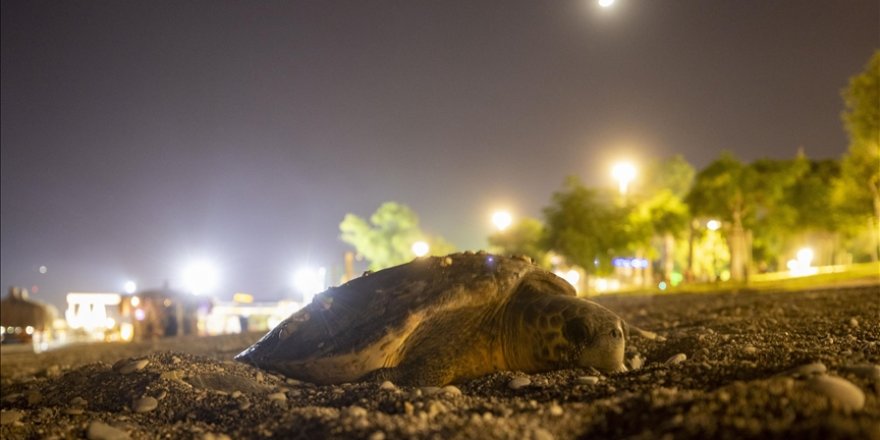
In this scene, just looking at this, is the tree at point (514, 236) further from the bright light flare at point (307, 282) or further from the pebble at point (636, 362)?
the pebble at point (636, 362)

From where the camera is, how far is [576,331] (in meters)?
4.99

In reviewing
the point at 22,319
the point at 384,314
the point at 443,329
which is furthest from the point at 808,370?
the point at 22,319

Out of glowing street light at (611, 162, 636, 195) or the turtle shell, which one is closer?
the turtle shell

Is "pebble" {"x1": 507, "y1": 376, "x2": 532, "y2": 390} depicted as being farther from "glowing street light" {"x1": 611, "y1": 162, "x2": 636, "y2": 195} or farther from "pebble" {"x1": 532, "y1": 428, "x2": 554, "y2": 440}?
"glowing street light" {"x1": 611, "y1": 162, "x2": 636, "y2": 195}

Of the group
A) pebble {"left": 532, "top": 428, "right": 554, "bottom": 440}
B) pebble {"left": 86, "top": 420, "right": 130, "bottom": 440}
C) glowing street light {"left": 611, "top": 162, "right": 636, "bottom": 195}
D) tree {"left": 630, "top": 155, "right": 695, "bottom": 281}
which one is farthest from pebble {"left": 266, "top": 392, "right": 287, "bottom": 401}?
glowing street light {"left": 611, "top": 162, "right": 636, "bottom": 195}

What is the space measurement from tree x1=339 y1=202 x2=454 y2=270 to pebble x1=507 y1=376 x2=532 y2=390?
51072 mm

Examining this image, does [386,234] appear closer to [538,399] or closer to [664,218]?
[664,218]

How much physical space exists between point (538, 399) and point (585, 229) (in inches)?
1062

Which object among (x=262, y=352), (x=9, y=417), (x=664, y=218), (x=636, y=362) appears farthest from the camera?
(x=664, y=218)

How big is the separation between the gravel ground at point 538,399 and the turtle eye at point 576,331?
28 cm

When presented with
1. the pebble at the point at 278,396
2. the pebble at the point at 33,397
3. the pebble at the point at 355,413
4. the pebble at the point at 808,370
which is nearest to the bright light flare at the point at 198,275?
the pebble at the point at 33,397

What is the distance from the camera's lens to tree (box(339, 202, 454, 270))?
55.7 metres

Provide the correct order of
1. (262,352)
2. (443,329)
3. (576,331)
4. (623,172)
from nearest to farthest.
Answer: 1. (576,331)
2. (443,329)
3. (262,352)
4. (623,172)

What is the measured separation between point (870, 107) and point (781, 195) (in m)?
13.8
